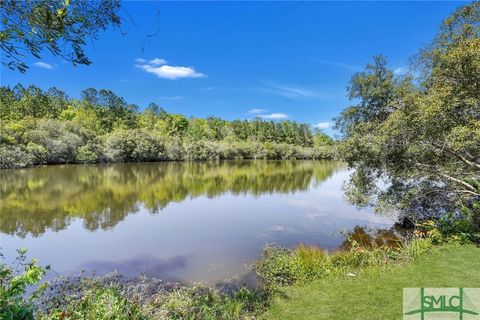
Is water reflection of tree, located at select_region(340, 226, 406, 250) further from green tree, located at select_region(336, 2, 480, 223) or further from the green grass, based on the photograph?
the green grass

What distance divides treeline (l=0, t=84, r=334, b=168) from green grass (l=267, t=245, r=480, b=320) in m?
27.2

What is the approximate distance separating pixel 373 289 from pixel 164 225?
1188 cm

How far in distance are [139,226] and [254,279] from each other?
355 inches

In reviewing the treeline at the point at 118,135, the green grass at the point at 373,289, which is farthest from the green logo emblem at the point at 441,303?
the treeline at the point at 118,135

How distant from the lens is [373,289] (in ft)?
23.9

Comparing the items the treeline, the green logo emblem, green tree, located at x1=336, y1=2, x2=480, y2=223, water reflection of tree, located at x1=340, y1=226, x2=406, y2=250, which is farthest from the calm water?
the treeline

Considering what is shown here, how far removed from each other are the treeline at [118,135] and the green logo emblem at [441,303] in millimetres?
29151

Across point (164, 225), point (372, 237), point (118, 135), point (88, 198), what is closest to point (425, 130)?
point (372, 237)

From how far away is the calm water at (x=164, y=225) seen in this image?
11.4 meters

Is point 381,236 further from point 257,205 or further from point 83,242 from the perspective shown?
point 83,242

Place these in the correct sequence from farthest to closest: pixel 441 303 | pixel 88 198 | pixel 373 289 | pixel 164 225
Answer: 1. pixel 88 198
2. pixel 164 225
3. pixel 373 289
4. pixel 441 303

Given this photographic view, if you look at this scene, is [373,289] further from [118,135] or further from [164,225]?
[118,135]

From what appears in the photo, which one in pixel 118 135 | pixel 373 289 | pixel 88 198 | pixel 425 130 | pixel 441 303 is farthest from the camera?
pixel 118 135

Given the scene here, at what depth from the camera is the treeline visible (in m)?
49.7
